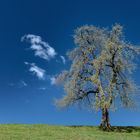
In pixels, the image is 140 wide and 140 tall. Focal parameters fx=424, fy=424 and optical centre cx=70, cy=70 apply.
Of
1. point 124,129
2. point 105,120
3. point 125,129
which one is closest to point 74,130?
point 105,120

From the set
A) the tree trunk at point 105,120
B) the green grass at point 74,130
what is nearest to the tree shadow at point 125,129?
the green grass at point 74,130

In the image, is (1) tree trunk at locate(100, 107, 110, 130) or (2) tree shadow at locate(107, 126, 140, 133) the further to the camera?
(1) tree trunk at locate(100, 107, 110, 130)

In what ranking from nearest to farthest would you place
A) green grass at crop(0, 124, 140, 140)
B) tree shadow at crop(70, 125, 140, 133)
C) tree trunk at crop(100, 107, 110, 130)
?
1. green grass at crop(0, 124, 140, 140)
2. tree shadow at crop(70, 125, 140, 133)
3. tree trunk at crop(100, 107, 110, 130)

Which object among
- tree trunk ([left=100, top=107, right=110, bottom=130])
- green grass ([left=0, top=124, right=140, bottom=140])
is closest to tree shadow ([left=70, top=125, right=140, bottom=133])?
green grass ([left=0, top=124, right=140, bottom=140])

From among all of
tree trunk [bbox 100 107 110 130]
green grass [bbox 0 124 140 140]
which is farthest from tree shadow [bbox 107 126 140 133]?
tree trunk [bbox 100 107 110 130]

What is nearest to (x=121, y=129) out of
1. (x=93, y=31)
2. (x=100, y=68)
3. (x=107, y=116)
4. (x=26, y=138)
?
(x=107, y=116)

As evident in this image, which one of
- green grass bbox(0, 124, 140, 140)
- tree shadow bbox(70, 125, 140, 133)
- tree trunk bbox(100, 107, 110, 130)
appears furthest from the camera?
tree trunk bbox(100, 107, 110, 130)

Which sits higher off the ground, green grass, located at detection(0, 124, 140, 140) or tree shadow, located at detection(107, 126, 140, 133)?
tree shadow, located at detection(107, 126, 140, 133)

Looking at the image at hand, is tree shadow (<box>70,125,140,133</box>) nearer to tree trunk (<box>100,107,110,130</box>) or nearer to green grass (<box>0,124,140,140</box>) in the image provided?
green grass (<box>0,124,140,140</box>)

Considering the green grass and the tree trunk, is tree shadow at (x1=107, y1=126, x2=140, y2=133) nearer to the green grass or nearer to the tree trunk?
the green grass

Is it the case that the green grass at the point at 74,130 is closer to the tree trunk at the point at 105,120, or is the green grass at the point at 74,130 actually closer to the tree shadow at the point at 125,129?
the tree shadow at the point at 125,129

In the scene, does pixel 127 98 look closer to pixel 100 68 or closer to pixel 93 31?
pixel 100 68

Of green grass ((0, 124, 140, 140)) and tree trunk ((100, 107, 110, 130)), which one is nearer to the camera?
green grass ((0, 124, 140, 140))

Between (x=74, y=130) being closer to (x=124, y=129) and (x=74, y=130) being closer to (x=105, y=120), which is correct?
(x=105, y=120)
